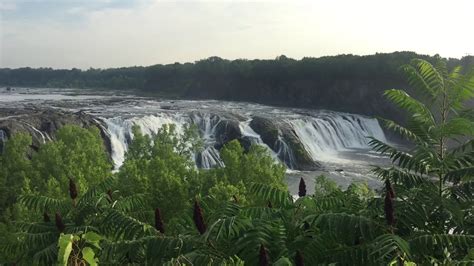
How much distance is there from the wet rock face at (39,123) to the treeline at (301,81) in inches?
2026

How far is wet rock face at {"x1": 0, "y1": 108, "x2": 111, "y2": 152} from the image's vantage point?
118ft

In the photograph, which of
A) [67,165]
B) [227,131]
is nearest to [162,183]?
[67,165]

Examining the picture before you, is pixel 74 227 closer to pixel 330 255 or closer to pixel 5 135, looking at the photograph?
pixel 330 255

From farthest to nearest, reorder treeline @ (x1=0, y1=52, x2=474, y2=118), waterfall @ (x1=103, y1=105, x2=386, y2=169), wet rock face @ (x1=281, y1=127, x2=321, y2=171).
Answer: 1. treeline @ (x1=0, y1=52, x2=474, y2=118)
2. wet rock face @ (x1=281, y1=127, x2=321, y2=171)
3. waterfall @ (x1=103, y1=105, x2=386, y2=169)

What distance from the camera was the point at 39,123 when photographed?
39.0 metres

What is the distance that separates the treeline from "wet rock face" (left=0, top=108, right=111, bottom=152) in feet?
169

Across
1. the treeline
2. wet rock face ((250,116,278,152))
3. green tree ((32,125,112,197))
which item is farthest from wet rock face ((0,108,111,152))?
the treeline

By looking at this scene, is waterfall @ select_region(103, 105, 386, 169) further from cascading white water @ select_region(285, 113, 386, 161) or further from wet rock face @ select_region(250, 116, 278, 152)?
wet rock face @ select_region(250, 116, 278, 152)

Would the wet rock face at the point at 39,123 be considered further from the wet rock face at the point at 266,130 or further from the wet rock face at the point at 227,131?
the wet rock face at the point at 266,130

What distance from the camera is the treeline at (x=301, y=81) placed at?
3418 inches

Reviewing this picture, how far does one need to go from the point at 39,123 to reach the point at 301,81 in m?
63.9

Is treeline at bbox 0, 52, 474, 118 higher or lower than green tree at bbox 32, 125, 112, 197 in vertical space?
higher

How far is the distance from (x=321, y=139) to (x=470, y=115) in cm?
4906

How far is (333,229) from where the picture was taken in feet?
22.0
